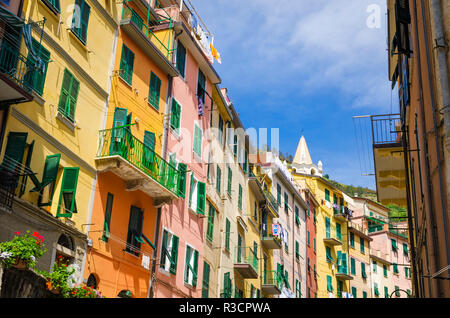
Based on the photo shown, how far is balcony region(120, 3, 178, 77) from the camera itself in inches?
891

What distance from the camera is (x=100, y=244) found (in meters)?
19.4

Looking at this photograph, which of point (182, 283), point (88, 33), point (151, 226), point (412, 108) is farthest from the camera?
point (182, 283)

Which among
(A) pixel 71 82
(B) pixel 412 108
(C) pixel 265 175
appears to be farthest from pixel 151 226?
(C) pixel 265 175

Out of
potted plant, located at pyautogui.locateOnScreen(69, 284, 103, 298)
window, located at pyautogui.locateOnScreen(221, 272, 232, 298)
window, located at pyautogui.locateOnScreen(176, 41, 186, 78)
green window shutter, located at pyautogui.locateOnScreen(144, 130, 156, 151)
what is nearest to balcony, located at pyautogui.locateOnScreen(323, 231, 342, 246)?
window, located at pyautogui.locateOnScreen(221, 272, 232, 298)

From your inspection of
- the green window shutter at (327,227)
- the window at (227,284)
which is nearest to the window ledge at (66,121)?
the window at (227,284)

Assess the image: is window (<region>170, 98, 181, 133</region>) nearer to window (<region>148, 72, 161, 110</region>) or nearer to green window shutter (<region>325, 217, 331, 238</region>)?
window (<region>148, 72, 161, 110</region>)

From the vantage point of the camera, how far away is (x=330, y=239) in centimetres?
5556

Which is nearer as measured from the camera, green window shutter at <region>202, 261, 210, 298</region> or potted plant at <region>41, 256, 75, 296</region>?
potted plant at <region>41, 256, 75, 296</region>

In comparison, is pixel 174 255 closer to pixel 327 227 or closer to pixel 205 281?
pixel 205 281

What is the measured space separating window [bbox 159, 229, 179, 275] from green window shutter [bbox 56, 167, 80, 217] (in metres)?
6.75

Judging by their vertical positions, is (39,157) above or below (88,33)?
below

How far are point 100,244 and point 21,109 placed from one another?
5.33m
